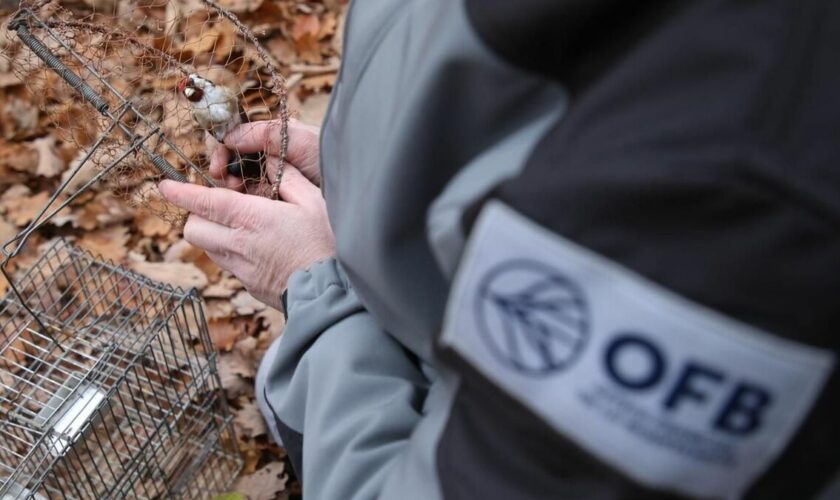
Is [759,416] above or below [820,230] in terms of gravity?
below

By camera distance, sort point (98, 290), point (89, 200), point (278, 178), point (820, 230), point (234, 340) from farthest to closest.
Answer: point (89, 200) → point (234, 340) → point (98, 290) → point (278, 178) → point (820, 230)

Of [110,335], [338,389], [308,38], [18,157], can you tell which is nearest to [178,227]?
[110,335]

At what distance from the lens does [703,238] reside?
0.57 metres

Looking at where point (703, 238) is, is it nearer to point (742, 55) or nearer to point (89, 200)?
point (742, 55)

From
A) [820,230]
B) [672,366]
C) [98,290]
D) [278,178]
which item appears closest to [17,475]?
[98,290]

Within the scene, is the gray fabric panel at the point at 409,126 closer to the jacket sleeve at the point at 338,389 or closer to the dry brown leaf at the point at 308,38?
the jacket sleeve at the point at 338,389

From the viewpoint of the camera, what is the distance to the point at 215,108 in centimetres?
136

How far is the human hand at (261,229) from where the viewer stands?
1.23m

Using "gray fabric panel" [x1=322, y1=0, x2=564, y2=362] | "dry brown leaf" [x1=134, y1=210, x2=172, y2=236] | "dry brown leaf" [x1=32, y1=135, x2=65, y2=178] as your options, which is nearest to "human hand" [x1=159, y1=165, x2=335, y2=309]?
"gray fabric panel" [x1=322, y1=0, x2=564, y2=362]

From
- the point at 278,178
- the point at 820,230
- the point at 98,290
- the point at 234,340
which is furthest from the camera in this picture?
the point at 234,340

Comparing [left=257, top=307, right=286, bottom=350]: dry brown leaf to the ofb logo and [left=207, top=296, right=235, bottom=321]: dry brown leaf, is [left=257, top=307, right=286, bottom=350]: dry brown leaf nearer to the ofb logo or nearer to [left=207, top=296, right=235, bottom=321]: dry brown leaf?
[left=207, top=296, right=235, bottom=321]: dry brown leaf

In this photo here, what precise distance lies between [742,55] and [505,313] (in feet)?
0.86

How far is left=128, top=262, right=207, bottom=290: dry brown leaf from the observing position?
2.35 metres

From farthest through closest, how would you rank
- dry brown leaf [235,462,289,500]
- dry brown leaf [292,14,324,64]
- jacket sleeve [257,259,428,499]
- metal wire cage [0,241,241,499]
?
dry brown leaf [292,14,324,64]
dry brown leaf [235,462,289,500]
metal wire cage [0,241,241,499]
jacket sleeve [257,259,428,499]
